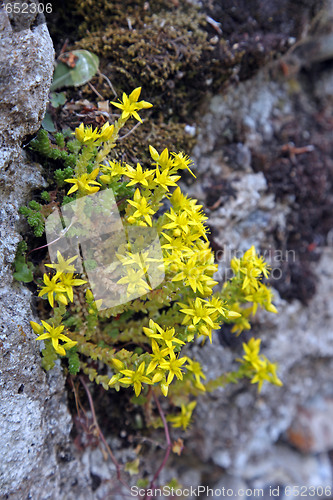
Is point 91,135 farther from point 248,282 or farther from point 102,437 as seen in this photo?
point 102,437

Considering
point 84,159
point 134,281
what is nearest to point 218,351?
point 134,281

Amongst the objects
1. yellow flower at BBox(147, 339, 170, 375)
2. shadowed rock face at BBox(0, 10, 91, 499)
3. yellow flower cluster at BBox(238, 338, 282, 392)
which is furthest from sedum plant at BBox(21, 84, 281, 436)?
yellow flower cluster at BBox(238, 338, 282, 392)

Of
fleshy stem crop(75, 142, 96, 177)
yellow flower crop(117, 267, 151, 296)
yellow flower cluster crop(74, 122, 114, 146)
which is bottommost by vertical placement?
yellow flower crop(117, 267, 151, 296)

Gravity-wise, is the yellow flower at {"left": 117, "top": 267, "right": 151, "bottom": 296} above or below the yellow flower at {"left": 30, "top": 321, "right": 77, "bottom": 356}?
above

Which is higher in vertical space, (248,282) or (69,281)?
(69,281)

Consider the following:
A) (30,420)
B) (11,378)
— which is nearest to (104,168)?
(11,378)

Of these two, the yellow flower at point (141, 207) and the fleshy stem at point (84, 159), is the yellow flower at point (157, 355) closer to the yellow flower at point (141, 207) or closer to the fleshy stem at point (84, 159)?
the yellow flower at point (141, 207)

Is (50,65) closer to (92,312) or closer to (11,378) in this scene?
(92,312)

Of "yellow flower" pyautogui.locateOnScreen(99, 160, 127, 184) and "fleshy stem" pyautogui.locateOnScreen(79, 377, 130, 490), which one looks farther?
"fleshy stem" pyautogui.locateOnScreen(79, 377, 130, 490)

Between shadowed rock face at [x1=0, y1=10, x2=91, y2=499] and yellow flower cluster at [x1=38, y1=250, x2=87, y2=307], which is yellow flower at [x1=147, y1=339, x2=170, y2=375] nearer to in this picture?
yellow flower cluster at [x1=38, y1=250, x2=87, y2=307]
